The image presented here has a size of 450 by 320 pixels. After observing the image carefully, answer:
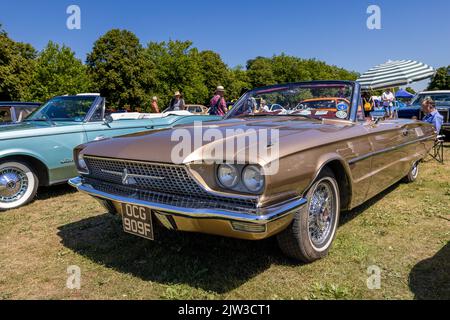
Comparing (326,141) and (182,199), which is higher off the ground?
(326,141)

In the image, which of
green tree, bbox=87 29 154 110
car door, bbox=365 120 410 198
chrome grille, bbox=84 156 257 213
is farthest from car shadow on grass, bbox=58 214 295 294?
green tree, bbox=87 29 154 110

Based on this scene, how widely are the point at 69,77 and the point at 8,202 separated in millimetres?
16078

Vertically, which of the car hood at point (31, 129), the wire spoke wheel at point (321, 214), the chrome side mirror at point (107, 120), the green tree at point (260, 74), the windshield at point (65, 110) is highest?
the green tree at point (260, 74)

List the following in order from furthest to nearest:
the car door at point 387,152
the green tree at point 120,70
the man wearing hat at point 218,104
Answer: the green tree at point 120,70 < the man wearing hat at point 218,104 < the car door at point 387,152

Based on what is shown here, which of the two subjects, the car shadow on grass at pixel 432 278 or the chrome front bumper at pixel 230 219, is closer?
the chrome front bumper at pixel 230 219

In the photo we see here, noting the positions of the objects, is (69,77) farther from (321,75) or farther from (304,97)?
(321,75)

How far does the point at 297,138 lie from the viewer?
244cm

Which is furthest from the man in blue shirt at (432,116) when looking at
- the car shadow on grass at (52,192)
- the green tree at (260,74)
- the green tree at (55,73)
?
the green tree at (260,74)

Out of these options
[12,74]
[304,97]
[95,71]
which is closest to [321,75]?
A: [95,71]

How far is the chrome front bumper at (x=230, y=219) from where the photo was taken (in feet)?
6.68

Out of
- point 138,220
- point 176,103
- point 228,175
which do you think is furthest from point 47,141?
point 176,103

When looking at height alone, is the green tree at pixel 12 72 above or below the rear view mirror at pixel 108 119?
above

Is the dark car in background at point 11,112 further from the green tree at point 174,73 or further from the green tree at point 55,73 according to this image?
the green tree at point 174,73

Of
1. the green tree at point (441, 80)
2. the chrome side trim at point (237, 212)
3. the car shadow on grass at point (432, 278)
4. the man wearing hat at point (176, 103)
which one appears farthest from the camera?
the green tree at point (441, 80)
